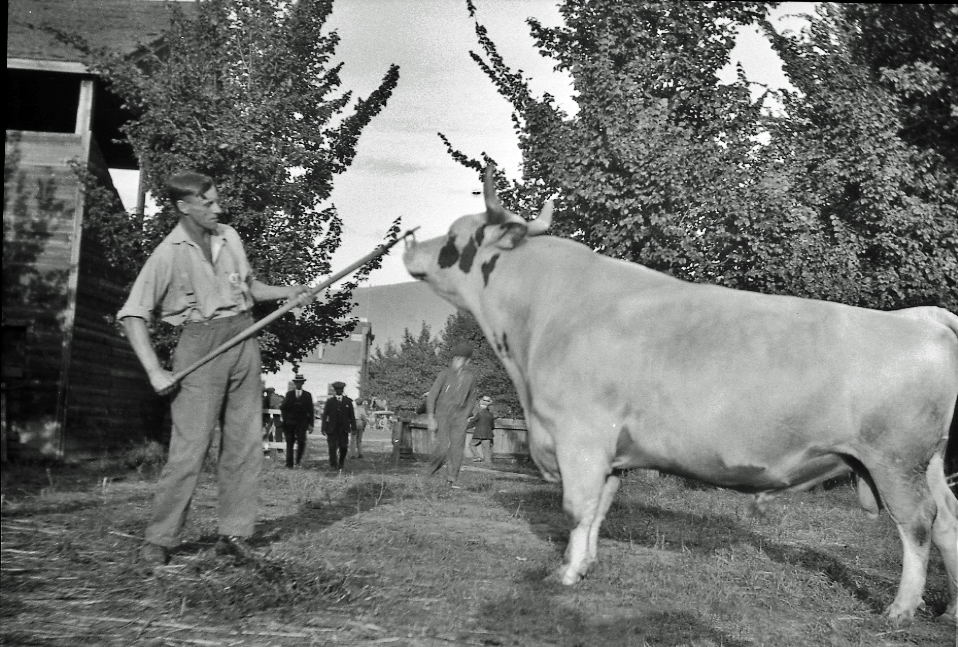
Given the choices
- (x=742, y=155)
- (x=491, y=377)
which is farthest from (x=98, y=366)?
(x=491, y=377)

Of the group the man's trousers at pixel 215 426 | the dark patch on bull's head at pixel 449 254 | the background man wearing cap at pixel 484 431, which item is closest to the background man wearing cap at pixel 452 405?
the dark patch on bull's head at pixel 449 254

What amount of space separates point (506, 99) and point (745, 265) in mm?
5140

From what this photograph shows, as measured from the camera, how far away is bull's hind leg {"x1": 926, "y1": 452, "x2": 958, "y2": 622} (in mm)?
4777

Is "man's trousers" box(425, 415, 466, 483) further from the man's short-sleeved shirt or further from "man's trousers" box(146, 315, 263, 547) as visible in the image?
the man's short-sleeved shirt

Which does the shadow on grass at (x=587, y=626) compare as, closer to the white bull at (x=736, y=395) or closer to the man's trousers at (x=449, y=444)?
the white bull at (x=736, y=395)

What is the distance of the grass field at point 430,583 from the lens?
3908 mm

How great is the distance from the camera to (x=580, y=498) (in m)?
5.06

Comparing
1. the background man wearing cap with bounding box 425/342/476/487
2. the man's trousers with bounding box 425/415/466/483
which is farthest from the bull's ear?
the background man wearing cap with bounding box 425/342/476/487

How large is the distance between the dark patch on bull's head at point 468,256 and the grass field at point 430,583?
6.25 ft

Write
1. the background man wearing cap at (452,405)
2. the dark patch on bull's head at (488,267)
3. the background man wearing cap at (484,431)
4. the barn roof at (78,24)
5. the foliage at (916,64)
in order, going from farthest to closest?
the background man wearing cap at (484,431)
the barn roof at (78,24)
the foliage at (916,64)
the background man wearing cap at (452,405)
the dark patch on bull's head at (488,267)

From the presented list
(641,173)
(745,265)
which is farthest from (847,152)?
(641,173)

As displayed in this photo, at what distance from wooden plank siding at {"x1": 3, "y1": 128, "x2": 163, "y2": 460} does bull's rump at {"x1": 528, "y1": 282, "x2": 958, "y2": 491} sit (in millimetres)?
12140

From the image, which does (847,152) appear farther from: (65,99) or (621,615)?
(65,99)

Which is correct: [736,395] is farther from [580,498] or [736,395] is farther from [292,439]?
[292,439]
